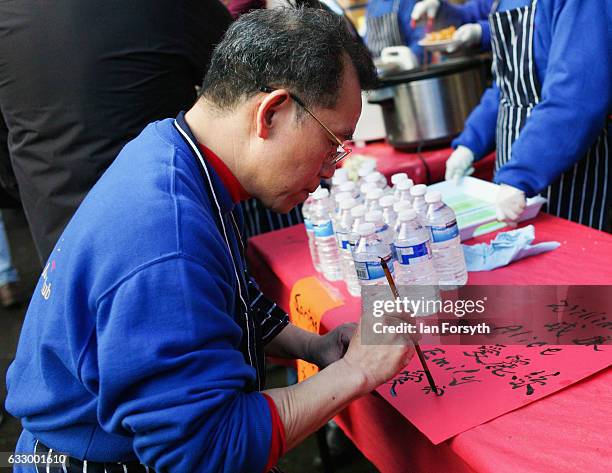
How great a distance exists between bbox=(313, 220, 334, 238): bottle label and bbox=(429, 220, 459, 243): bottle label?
380 millimetres

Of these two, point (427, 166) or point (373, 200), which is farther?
point (427, 166)

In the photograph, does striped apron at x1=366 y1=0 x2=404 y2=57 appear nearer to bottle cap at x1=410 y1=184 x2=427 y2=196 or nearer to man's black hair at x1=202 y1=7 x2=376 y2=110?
bottle cap at x1=410 y1=184 x2=427 y2=196

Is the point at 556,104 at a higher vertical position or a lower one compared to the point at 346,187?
higher

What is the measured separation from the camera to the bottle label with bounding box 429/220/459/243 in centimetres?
155

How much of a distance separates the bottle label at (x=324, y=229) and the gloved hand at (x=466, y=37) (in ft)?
5.46

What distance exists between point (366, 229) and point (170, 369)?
711 millimetres

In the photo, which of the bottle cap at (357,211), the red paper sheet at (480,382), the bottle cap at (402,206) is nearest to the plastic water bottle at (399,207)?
the bottle cap at (402,206)

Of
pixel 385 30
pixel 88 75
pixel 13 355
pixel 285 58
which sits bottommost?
pixel 13 355

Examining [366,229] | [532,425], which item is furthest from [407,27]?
[532,425]

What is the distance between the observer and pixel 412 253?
1.47 meters

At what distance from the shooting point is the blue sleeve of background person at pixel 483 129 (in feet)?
8.28

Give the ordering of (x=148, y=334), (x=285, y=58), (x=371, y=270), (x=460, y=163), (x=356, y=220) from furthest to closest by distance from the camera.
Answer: (x=460, y=163)
(x=356, y=220)
(x=371, y=270)
(x=285, y=58)
(x=148, y=334)

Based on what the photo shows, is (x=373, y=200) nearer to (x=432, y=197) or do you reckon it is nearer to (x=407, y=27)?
(x=432, y=197)

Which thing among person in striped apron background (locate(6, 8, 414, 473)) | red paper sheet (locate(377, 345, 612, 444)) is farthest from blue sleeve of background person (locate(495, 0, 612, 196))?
person in striped apron background (locate(6, 8, 414, 473))
